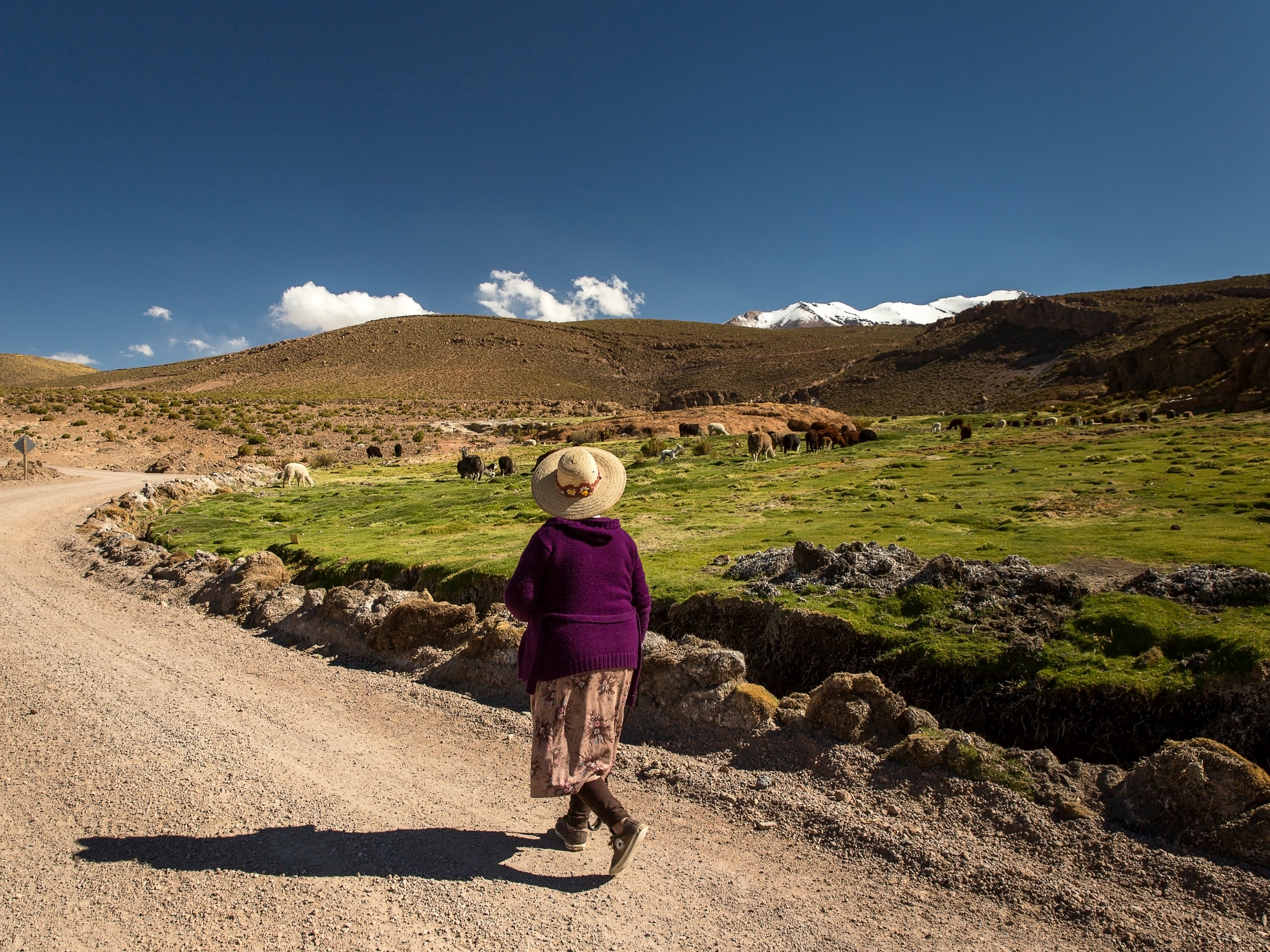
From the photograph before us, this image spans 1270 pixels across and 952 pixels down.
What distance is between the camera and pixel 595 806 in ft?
13.7

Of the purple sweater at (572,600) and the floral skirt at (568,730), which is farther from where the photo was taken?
the floral skirt at (568,730)

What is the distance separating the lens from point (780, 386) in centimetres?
10150

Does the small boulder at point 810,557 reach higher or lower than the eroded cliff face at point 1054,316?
lower

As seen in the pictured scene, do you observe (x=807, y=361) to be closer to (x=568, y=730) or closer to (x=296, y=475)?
(x=296, y=475)

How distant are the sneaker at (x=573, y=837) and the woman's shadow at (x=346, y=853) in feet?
0.61

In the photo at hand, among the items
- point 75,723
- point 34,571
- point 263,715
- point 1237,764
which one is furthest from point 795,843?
point 34,571

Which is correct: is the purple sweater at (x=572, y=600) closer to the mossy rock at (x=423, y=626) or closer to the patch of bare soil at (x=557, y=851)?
the patch of bare soil at (x=557, y=851)

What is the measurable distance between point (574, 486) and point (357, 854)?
8.45 ft

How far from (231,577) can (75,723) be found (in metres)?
5.19

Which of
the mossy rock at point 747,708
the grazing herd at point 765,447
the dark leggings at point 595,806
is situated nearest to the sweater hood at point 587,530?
the dark leggings at point 595,806

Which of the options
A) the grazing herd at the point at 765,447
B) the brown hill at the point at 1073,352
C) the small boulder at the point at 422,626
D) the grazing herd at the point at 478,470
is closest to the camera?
the small boulder at the point at 422,626

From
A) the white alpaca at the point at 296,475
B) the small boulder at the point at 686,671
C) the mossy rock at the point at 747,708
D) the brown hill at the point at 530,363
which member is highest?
the brown hill at the point at 530,363

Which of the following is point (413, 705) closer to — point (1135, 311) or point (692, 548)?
point (692, 548)

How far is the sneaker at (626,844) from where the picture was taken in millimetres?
3969
